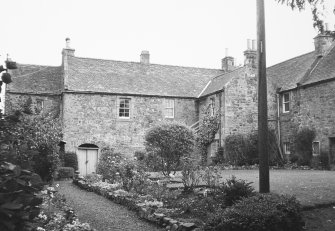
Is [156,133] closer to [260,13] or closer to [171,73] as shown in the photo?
[260,13]

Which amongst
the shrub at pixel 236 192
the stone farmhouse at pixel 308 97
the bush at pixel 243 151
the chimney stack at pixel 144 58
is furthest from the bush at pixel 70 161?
the shrub at pixel 236 192

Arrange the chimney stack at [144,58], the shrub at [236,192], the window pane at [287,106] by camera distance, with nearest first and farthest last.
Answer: the shrub at [236,192]
the window pane at [287,106]
the chimney stack at [144,58]

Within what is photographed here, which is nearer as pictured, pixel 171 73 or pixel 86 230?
pixel 86 230

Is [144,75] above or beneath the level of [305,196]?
above

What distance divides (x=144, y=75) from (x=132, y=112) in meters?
4.21

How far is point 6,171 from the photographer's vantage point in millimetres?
2742

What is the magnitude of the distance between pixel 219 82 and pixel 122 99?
7.64 m

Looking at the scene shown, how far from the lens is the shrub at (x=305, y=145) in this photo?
22.5 meters

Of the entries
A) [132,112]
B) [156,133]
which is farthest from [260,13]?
[132,112]

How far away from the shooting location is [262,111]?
829 centimetres

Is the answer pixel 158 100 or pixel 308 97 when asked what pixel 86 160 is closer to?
pixel 158 100

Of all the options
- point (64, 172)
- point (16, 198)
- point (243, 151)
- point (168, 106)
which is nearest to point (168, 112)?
point (168, 106)

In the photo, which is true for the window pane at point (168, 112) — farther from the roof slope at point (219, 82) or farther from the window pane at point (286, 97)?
the window pane at point (286, 97)

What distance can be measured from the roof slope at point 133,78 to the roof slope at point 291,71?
596 centimetres
